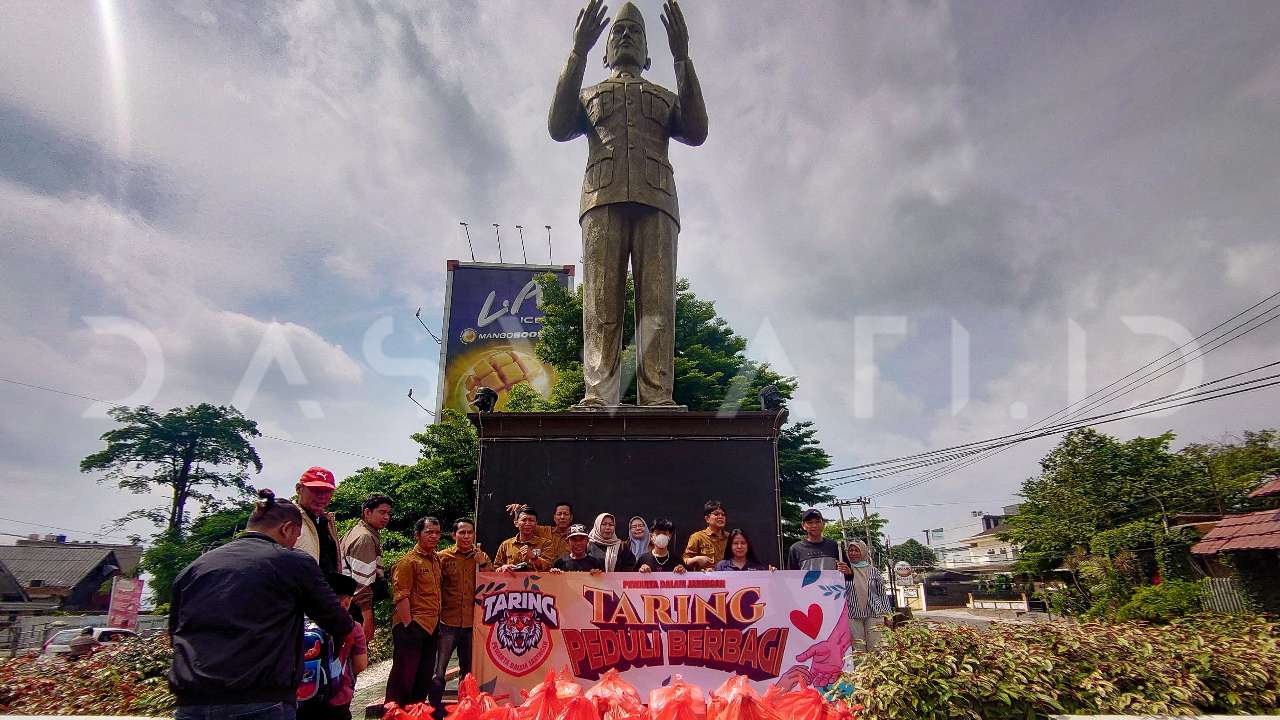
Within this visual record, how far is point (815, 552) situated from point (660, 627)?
164 cm

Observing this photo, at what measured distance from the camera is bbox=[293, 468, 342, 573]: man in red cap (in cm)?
366

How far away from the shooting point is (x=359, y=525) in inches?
176

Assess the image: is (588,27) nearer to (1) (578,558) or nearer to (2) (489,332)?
(1) (578,558)

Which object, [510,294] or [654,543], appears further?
[510,294]

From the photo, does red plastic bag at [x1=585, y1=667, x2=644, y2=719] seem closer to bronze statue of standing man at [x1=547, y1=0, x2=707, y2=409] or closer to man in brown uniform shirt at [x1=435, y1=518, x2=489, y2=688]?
man in brown uniform shirt at [x1=435, y1=518, x2=489, y2=688]

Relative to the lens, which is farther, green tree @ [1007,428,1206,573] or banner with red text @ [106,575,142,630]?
green tree @ [1007,428,1206,573]

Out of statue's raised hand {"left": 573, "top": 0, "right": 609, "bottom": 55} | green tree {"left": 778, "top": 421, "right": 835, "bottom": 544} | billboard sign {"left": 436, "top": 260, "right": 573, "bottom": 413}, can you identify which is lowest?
green tree {"left": 778, "top": 421, "right": 835, "bottom": 544}

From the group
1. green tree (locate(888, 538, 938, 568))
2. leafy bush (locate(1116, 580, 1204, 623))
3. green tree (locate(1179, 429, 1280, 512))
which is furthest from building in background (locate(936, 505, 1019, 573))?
leafy bush (locate(1116, 580, 1204, 623))

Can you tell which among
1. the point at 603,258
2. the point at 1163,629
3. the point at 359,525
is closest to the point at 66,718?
the point at 359,525

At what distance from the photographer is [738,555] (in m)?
5.01

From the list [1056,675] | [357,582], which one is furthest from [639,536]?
[1056,675]

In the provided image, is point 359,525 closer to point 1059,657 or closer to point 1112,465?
point 1059,657

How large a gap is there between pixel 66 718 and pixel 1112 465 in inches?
1614

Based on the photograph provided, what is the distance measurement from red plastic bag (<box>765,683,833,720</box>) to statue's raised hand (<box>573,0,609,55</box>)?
6469 mm
